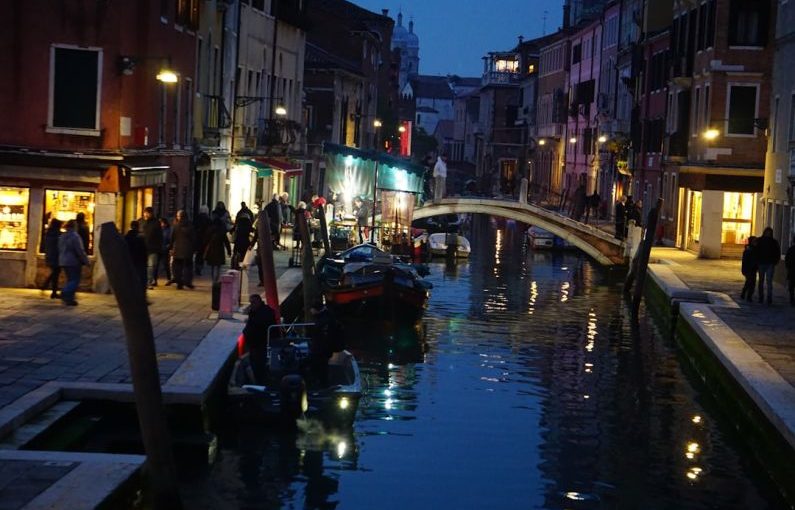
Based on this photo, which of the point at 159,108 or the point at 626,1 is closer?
the point at 159,108

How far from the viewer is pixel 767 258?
29906 millimetres

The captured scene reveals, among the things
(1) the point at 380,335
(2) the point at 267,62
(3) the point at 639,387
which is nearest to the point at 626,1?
(2) the point at 267,62

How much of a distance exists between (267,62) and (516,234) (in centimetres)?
2093

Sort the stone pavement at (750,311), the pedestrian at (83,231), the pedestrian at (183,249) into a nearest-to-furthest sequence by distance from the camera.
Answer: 1. the stone pavement at (750,311)
2. the pedestrian at (83,231)
3. the pedestrian at (183,249)

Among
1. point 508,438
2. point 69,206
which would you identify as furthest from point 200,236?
point 508,438

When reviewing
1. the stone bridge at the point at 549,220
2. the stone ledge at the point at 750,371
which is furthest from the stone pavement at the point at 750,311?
the stone bridge at the point at 549,220

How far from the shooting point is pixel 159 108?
30094 mm

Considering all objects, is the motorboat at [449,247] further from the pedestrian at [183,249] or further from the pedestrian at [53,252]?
the pedestrian at [53,252]

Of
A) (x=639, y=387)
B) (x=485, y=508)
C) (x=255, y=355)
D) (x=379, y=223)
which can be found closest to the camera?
(x=485, y=508)

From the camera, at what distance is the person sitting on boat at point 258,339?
65.8 feet

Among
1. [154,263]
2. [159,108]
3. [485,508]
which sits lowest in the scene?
[485,508]

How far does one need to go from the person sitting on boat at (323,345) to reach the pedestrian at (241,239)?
467 inches

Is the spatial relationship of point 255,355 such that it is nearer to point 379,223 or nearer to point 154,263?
point 154,263

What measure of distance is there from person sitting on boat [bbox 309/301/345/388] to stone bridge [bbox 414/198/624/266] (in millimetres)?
28777
